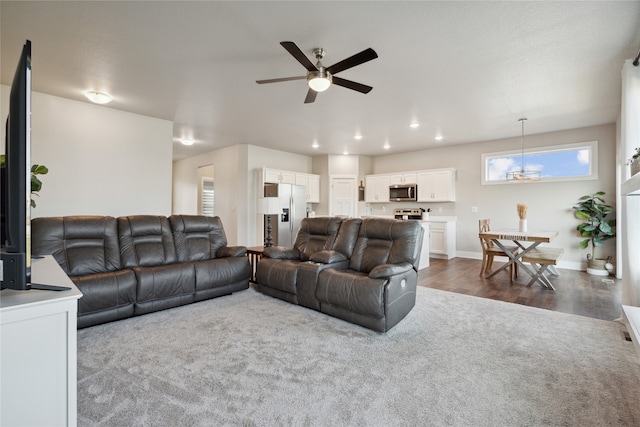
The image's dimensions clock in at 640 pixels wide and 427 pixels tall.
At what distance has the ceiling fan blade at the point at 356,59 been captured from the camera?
229cm

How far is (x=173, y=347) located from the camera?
2295 mm

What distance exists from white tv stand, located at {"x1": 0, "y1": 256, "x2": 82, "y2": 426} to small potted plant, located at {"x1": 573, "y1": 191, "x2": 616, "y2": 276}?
22.4 feet

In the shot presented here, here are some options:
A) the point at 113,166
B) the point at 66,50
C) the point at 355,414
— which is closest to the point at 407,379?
the point at 355,414

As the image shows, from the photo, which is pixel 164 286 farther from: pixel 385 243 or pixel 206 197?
pixel 206 197

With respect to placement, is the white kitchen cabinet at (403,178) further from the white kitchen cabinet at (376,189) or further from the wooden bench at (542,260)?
the wooden bench at (542,260)

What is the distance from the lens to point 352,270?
330cm

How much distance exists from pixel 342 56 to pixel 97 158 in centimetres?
403

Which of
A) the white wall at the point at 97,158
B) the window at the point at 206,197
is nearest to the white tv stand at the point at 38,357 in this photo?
the white wall at the point at 97,158

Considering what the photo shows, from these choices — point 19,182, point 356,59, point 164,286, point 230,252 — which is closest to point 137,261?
point 164,286

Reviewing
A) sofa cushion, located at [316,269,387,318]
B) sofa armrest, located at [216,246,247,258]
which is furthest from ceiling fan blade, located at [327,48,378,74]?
sofa armrest, located at [216,246,247,258]

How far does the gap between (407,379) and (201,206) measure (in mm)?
8212

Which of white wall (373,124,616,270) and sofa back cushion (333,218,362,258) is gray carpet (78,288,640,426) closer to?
sofa back cushion (333,218,362,258)

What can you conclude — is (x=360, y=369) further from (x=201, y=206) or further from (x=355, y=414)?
(x=201, y=206)

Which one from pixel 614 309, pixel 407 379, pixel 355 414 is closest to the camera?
pixel 355 414
